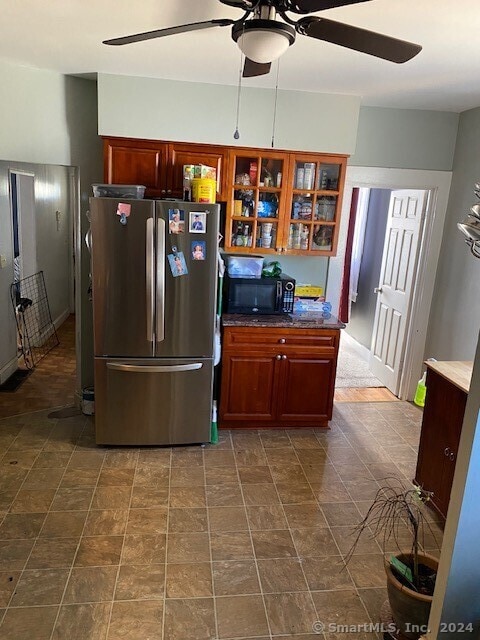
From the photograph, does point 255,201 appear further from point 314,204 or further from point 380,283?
point 380,283

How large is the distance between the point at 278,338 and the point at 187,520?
4.84ft

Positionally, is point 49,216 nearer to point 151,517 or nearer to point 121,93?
point 121,93

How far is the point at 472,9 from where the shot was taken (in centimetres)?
195

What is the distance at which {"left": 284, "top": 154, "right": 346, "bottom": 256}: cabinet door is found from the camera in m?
3.69

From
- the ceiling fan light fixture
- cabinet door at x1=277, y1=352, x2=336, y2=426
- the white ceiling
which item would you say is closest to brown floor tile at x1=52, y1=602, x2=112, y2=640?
cabinet door at x1=277, y1=352, x2=336, y2=426

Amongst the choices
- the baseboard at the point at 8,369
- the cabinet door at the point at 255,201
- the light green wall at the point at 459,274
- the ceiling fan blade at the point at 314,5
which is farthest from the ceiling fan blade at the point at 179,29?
the baseboard at the point at 8,369

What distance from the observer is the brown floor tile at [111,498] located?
274 cm

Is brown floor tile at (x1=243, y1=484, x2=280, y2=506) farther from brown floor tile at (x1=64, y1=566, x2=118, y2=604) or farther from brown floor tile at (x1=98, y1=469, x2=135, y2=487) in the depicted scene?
brown floor tile at (x1=64, y1=566, x2=118, y2=604)

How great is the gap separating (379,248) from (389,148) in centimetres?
169

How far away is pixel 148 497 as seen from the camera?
2.85 m

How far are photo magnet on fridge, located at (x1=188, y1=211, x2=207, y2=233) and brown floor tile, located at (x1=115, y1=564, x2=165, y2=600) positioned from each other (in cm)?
197

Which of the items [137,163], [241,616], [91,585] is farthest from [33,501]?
[137,163]

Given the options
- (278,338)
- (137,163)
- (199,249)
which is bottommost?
(278,338)

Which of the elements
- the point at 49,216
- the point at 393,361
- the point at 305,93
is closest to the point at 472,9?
the point at 305,93
